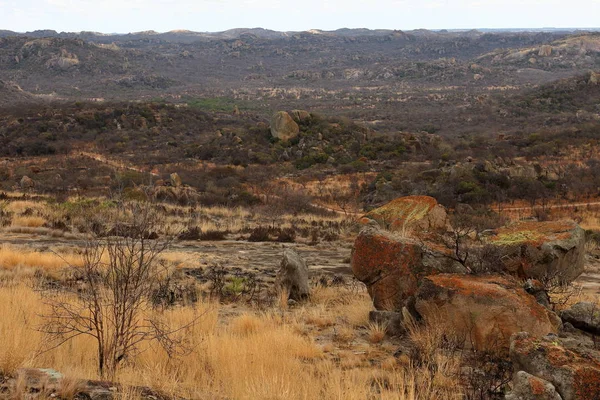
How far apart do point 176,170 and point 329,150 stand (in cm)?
1188

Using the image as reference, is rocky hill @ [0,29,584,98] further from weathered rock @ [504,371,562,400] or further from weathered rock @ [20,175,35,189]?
weathered rock @ [504,371,562,400]

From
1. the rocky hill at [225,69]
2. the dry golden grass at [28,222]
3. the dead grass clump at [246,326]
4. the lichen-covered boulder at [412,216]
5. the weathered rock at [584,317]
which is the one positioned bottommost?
the dry golden grass at [28,222]

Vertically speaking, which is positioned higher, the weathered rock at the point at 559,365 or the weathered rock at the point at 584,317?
the weathered rock at the point at 559,365

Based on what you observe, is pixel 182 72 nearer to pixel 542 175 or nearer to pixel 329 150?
pixel 329 150

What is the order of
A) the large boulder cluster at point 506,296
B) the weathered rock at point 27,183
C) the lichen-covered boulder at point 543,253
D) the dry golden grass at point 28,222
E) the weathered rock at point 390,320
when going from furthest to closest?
the weathered rock at point 27,183
the dry golden grass at point 28,222
the lichen-covered boulder at point 543,253
the weathered rock at point 390,320
the large boulder cluster at point 506,296

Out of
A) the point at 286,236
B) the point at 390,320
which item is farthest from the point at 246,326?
the point at 286,236

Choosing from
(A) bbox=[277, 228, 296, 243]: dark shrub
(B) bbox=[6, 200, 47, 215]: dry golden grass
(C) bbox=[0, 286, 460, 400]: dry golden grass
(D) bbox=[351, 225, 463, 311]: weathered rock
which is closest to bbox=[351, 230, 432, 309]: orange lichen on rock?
(D) bbox=[351, 225, 463, 311]: weathered rock

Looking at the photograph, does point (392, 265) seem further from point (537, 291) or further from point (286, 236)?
point (286, 236)

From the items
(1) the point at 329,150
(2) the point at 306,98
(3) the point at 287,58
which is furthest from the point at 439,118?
(3) the point at 287,58

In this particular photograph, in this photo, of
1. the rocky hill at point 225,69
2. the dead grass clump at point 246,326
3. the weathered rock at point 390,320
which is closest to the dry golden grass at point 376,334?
the weathered rock at point 390,320

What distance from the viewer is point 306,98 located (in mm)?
95250

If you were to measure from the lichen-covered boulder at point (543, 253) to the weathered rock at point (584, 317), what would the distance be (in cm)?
132

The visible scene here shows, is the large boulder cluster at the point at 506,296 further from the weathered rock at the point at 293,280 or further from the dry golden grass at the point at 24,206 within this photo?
the dry golden grass at the point at 24,206

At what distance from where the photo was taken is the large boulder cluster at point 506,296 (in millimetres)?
3836
